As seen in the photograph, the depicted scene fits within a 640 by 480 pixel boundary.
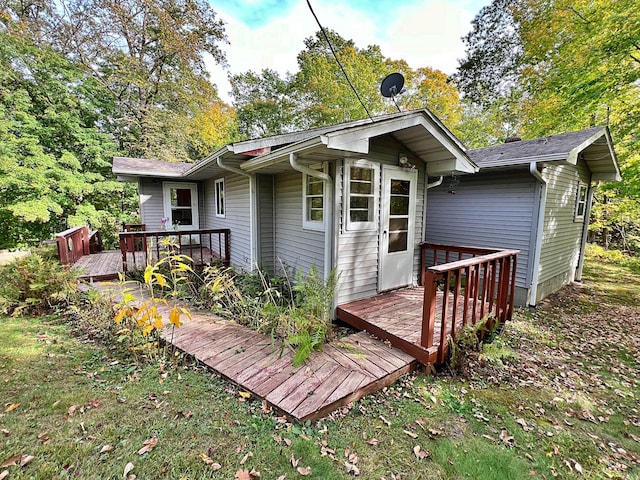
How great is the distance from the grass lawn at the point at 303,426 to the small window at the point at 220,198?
4768mm

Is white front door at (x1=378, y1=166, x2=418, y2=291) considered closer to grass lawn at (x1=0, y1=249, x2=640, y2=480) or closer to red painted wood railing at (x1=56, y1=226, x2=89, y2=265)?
grass lawn at (x1=0, y1=249, x2=640, y2=480)

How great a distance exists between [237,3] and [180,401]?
23.2 ft

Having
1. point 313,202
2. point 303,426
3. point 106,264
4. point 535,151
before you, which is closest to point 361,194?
point 313,202

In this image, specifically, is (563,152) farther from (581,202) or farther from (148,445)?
Answer: (148,445)

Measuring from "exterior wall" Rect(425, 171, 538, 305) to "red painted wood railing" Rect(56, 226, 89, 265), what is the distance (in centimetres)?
844

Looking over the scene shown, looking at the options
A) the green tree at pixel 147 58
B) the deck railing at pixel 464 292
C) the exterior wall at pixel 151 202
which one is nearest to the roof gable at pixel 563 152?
the deck railing at pixel 464 292

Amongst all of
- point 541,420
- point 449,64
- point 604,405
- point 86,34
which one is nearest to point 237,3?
point 541,420

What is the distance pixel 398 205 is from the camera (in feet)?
15.9

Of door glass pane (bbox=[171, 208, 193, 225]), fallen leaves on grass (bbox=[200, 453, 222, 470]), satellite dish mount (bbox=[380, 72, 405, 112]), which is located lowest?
fallen leaves on grass (bbox=[200, 453, 222, 470])

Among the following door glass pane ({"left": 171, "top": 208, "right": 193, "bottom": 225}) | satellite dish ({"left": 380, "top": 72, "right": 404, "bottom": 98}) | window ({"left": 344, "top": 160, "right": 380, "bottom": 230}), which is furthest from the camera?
door glass pane ({"left": 171, "top": 208, "right": 193, "bottom": 225})

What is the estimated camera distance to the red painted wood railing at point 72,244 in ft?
19.1

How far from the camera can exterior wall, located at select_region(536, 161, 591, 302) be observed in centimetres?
588

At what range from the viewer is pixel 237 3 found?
5703mm

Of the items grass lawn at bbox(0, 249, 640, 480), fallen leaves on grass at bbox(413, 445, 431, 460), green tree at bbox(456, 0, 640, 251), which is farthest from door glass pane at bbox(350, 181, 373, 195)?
green tree at bbox(456, 0, 640, 251)
